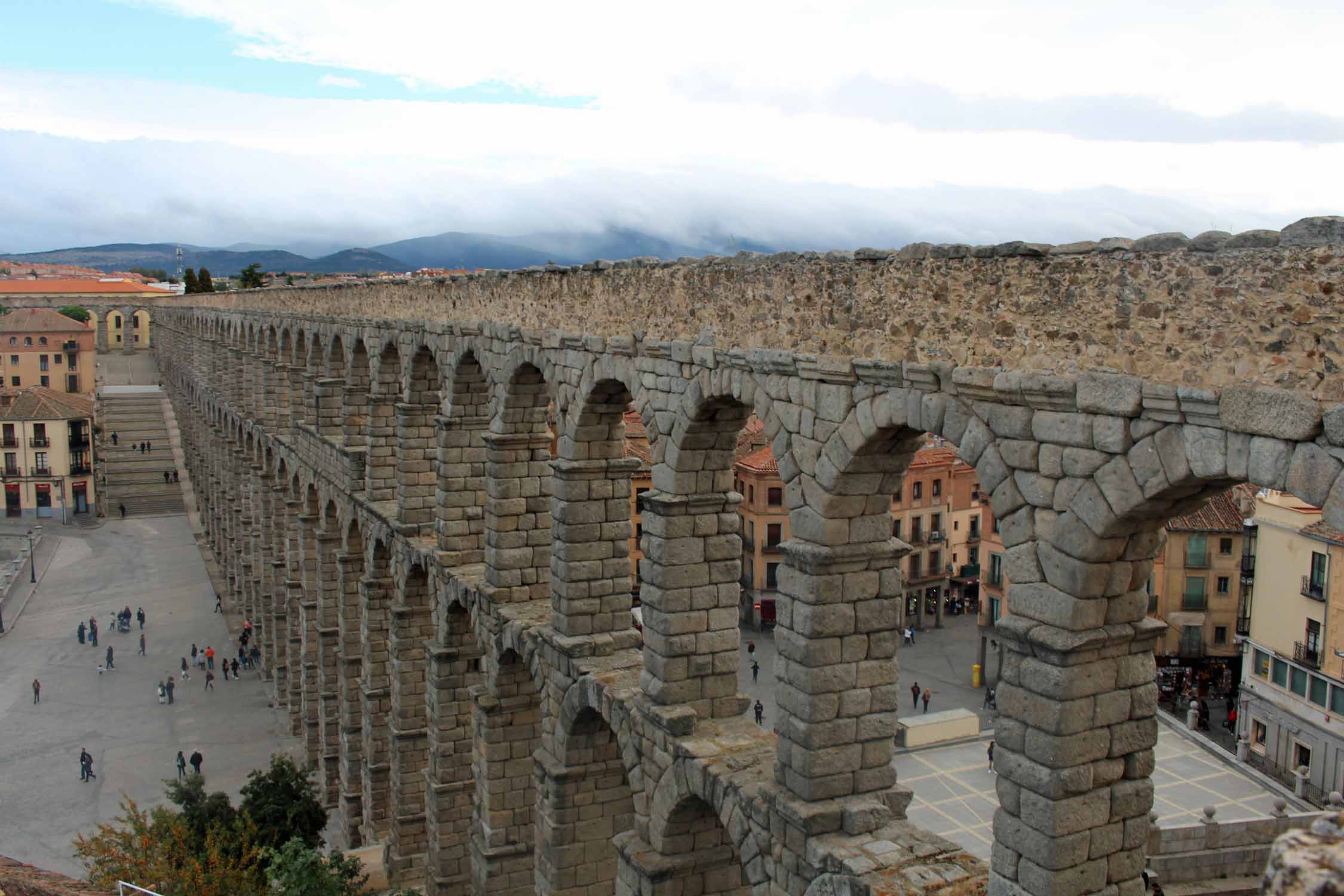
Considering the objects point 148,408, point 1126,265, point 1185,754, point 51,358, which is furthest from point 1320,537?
point 51,358

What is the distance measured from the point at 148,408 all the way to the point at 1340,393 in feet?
294

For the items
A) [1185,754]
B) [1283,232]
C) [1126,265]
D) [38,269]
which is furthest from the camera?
[38,269]

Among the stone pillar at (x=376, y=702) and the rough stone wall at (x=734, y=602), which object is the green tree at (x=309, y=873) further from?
the stone pillar at (x=376, y=702)

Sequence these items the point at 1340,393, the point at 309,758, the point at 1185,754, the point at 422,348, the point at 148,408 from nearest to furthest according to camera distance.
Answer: the point at 1340,393 < the point at 422,348 < the point at 1185,754 < the point at 309,758 < the point at 148,408

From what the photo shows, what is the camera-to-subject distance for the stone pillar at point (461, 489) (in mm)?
21484

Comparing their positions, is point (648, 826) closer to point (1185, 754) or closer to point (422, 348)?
point (422, 348)

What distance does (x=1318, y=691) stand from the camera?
3080 centimetres

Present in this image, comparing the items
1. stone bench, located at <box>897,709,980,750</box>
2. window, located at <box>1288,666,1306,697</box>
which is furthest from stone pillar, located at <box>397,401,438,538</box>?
window, located at <box>1288,666,1306,697</box>

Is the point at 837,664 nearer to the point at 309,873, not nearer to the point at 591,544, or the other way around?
the point at 591,544

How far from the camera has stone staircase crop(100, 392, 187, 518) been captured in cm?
7188

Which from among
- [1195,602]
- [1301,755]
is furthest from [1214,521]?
[1301,755]

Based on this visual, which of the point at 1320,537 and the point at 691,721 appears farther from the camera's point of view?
the point at 1320,537

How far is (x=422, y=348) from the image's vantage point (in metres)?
23.9

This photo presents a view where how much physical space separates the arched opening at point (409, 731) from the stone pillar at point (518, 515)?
5.68m
